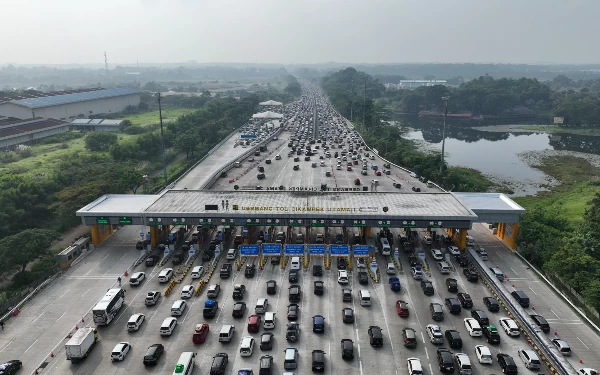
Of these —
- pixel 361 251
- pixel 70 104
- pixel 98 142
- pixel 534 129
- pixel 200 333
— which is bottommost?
pixel 534 129

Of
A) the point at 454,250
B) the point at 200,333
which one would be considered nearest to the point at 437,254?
the point at 454,250

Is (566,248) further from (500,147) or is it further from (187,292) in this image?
(500,147)

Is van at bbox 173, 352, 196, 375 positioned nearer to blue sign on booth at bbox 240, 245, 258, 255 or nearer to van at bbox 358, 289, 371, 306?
van at bbox 358, 289, 371, 306

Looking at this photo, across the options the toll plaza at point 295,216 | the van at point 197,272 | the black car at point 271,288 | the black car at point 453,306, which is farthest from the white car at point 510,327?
the van at point 197,272

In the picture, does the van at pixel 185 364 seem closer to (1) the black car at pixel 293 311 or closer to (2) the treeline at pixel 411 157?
(1) the black car at pixel 293 311

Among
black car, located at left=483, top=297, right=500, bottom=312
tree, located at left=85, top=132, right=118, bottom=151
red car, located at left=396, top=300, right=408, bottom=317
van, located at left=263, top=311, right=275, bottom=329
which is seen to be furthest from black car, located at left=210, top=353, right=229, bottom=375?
tree, located at left=85, top=132, right=118, bottom=151

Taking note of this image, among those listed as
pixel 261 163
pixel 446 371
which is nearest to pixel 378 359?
pixel 446 371
